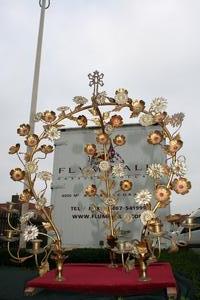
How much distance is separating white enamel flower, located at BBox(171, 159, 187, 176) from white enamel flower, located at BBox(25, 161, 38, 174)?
1.75 meters

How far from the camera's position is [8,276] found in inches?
232

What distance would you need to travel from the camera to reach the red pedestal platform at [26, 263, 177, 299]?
159 inches

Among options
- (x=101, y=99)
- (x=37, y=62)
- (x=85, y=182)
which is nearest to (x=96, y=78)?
(x=101, y=99)

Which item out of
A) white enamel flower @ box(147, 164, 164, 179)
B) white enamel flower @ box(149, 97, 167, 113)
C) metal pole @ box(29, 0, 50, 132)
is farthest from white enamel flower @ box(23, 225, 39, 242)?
metal pole @ box(29, 0, 50, 132)

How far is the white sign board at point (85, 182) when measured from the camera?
29.7ft

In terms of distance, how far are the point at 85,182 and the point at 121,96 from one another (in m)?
4.59

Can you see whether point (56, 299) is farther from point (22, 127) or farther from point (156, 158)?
point (156, 158)

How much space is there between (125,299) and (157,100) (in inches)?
95.3

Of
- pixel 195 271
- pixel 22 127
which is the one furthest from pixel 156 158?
pixel 22 127

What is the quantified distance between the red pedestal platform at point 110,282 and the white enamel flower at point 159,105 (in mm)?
1983

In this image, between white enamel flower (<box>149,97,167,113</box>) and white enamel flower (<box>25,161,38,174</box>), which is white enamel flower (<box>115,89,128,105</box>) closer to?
white enamel flower (<box>149,97,167,113</box>)

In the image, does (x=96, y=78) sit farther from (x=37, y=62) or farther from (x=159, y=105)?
(x=37, y=62)

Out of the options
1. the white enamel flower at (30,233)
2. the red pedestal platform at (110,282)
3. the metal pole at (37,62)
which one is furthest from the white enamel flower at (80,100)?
the metal pole at (37,62)

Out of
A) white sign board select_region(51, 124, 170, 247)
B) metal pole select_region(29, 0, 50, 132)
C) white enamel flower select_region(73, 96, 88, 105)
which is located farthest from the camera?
metal pole select_region(29, 0, 50, 132)
